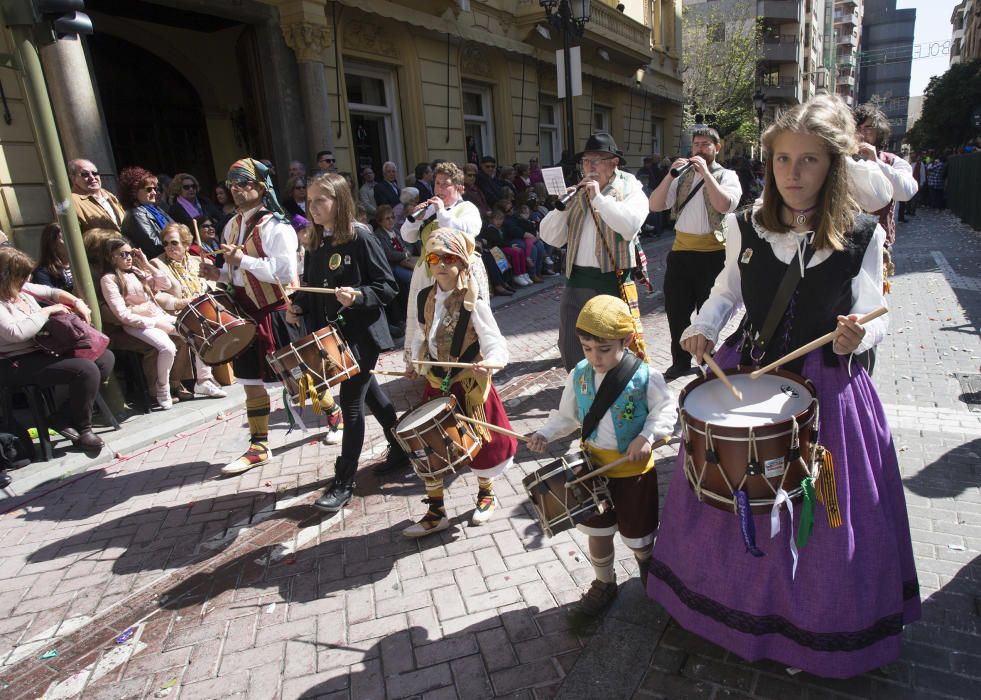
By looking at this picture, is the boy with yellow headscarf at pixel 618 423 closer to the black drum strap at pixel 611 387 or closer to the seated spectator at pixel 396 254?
the black drum strap at pixel 611 387

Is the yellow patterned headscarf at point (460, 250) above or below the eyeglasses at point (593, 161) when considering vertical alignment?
below

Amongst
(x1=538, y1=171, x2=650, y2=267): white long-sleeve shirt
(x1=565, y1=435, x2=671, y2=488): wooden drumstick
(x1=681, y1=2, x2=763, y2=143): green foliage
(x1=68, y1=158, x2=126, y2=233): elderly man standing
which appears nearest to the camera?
(x1=565, y1=435, x2=671, y2=488): wooden drumstick

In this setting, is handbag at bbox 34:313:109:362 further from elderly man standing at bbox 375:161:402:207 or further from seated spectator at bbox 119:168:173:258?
elderly man standing at bbox 375:161:402:207

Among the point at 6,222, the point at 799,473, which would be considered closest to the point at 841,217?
the point at 799,473

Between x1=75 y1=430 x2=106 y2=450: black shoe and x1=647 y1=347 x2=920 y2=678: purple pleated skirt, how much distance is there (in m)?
4.76

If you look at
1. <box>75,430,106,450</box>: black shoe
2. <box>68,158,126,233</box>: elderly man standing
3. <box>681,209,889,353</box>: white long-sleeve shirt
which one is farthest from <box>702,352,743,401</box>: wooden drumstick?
<box>68,158,126,233</box>: elderly man standing

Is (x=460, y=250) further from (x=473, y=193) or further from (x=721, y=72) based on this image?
(x=721, y=72)

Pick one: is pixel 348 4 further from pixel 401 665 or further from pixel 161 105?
pixel 401 665

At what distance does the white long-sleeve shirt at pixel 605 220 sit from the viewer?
14.0 ft

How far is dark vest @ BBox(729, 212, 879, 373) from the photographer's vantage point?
2.26m

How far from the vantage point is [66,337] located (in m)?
5.14

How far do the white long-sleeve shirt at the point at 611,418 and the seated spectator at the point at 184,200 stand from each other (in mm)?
→ 6252

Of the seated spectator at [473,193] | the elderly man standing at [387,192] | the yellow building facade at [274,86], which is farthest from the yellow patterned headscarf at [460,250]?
the seated spectator at [473,193]

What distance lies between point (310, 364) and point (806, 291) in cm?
261
